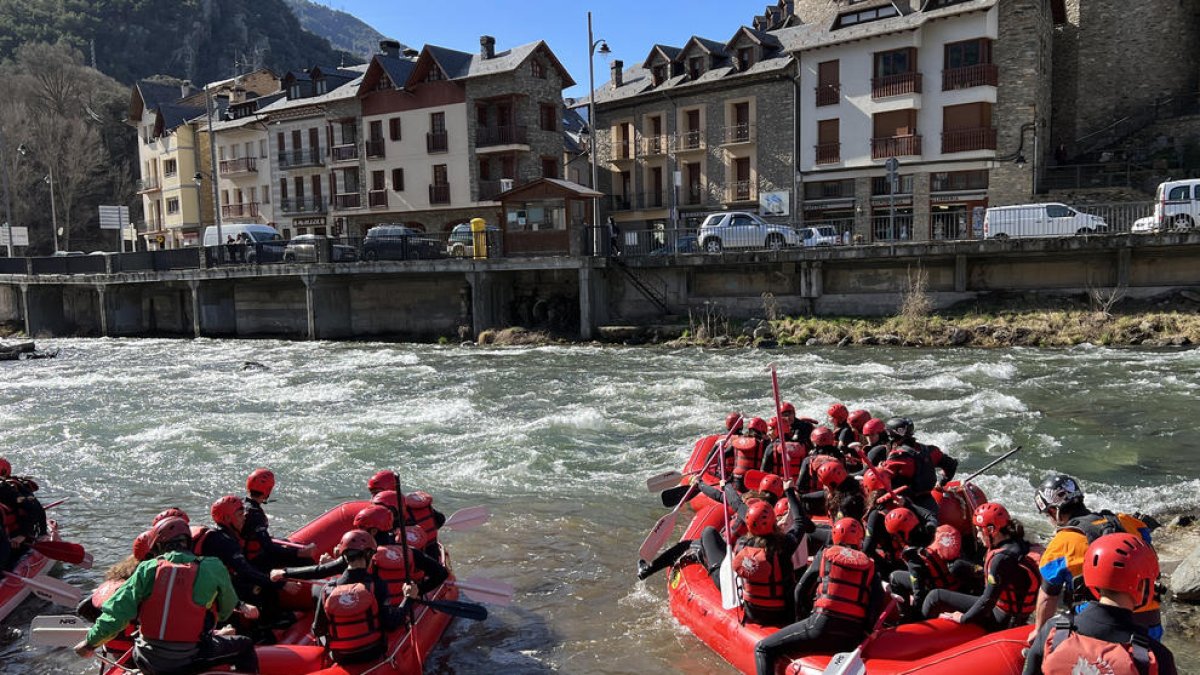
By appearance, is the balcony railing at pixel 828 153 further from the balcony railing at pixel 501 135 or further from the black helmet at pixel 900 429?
the black helmet at pixel 900 429

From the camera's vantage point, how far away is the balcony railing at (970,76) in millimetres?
31500

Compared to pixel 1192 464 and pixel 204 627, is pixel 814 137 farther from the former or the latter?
pixel 204 627

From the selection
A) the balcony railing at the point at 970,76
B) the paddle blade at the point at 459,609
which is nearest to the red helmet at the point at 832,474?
the paddle blade at the point at 459,609

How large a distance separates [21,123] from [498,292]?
2113 inches

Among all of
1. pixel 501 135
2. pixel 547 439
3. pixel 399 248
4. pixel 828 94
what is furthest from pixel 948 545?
pixel 501 135

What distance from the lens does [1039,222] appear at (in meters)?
24.2

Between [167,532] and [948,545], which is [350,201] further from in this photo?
[948,545]

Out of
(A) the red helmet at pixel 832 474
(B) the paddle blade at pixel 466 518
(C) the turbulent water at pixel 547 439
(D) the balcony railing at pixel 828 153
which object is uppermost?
(D) the balcony railing at pixel 828 153

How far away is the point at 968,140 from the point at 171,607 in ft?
106

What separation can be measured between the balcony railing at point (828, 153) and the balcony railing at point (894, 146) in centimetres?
140

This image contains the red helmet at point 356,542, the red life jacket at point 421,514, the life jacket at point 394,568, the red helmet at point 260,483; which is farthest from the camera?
the red life jacket at point 421,514

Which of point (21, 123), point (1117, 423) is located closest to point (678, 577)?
point (1117, 423)

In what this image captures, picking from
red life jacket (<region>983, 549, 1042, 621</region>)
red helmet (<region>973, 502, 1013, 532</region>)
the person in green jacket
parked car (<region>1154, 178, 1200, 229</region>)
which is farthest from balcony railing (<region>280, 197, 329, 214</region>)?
red life jacket (<region>983, 549, 1042, 621</region>)

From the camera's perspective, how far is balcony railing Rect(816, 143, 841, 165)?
35.0m
